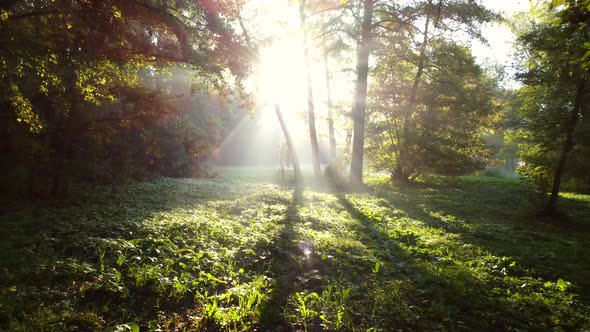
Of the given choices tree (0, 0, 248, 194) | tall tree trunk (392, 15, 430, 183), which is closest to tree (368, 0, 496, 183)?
tall tree trunk (392, 15, 430, 183)

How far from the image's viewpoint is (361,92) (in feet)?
54.4

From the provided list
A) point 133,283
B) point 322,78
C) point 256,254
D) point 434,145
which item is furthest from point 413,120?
point 133,283

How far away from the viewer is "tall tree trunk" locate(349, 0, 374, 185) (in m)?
15.7

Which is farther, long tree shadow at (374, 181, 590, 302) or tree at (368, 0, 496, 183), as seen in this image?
tree at (368, 0, 496, 183)

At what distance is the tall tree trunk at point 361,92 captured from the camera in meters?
15.7

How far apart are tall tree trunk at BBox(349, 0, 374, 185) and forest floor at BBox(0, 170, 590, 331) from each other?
790 cm

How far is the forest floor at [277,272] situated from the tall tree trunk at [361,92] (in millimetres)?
7904

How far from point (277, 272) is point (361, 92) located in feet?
42.4

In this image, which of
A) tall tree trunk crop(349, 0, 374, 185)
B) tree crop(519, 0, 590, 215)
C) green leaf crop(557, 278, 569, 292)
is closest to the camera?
green leaf crop(557, 278, 569, 292)

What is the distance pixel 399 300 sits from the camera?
4.65 m

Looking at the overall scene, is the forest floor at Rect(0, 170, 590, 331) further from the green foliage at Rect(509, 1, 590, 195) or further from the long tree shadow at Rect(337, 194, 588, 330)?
the green foliage at Rect(509, 1, 590, 195)

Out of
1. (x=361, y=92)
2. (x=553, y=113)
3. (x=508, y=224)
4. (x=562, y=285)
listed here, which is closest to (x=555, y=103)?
(x=553, y=113)

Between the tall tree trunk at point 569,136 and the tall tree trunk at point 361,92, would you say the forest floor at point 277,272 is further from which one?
the tall tree trunk at point 361,92

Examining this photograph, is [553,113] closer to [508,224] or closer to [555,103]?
[555,103]
